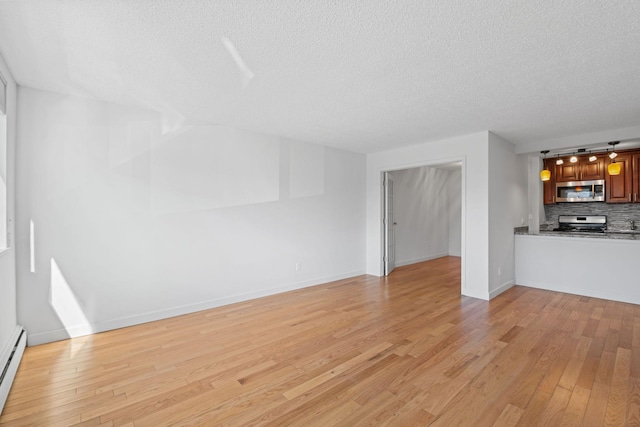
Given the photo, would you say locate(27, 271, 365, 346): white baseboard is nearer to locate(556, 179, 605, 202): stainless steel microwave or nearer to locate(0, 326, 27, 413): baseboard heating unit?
locate(0, 326, 27, 413): baseboard heating unit

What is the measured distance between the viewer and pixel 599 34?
6.27 ft

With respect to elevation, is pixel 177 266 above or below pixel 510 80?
below

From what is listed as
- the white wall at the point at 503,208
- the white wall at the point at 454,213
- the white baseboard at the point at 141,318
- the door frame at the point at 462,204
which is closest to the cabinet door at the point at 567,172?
the white wall at the point at 503,208

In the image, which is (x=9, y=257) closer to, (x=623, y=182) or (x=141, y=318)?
(x=141, y=318)

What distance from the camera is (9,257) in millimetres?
2492

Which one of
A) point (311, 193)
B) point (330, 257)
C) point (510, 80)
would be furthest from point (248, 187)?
point (510, 80)

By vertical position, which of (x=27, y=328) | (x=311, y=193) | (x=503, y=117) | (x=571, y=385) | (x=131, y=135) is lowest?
(x=571, y=385)

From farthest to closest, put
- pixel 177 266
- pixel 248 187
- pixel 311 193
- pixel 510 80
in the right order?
1. pixel 311 193
2. pixel 248 187
3. pixel 177 266
4. pixel 510 80

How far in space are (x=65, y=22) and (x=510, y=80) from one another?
3.37 meters

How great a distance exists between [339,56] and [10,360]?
133 inches

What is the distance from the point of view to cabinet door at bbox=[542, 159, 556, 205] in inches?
242

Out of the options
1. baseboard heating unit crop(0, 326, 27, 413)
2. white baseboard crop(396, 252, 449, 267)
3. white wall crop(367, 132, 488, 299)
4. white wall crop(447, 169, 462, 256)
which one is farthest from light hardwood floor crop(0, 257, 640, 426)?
white wall crop(447, 169, 462, 256)

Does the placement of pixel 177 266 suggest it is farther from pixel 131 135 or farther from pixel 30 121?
pixel 30 121

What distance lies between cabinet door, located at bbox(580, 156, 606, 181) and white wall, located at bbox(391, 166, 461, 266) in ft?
9.06
